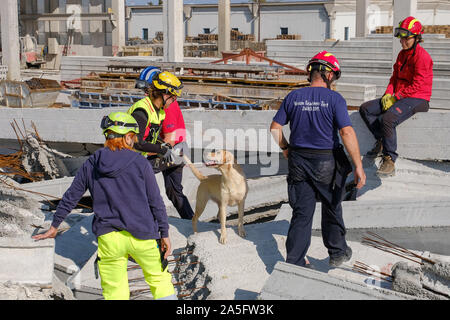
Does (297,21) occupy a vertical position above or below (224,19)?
above

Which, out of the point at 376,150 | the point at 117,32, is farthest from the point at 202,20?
the point at 376,150

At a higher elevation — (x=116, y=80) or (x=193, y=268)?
(x=116, y=80)

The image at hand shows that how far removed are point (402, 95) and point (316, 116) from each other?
2.84m

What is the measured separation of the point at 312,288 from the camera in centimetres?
378

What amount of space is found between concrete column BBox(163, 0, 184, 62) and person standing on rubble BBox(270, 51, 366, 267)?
1009 centimetres

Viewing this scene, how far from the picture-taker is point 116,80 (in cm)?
1290

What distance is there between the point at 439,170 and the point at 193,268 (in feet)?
13.3

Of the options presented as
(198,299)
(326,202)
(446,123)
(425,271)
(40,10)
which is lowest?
(198,299)

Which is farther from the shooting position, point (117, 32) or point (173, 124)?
point (117, 32)

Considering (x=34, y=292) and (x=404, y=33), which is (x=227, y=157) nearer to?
(x=34, y=292)

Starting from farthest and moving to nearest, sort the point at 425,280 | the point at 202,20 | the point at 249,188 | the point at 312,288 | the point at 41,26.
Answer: the point at 202,20
the point at 41,26
the point at 249,188
the point at 425,280
the point at 312,288

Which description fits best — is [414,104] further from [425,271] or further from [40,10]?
[40,10]

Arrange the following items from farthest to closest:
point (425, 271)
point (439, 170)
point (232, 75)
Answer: point (232, 75), point (439, 170), point (425, 271)

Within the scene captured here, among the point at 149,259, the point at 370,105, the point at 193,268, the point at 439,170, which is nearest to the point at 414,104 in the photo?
the point at 370,105
